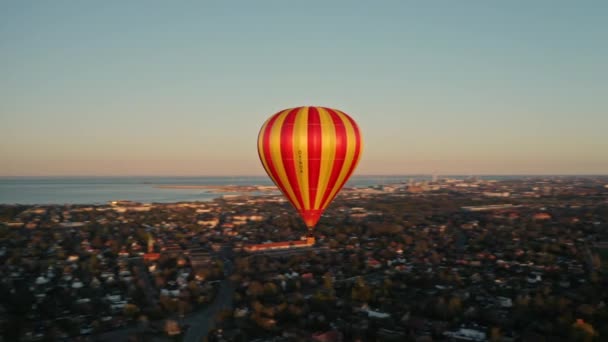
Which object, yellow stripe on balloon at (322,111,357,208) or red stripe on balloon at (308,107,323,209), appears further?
yellow stripe on balloon at (322,111,357,208)

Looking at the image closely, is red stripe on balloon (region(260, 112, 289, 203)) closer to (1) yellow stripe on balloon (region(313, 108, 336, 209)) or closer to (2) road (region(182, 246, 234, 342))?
(1) yellow stripe on balloon (region(313, 108, 336, 209))

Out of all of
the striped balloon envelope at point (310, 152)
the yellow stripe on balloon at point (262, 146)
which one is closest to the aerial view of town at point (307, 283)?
the striped balloon envelope at point (310, 152)

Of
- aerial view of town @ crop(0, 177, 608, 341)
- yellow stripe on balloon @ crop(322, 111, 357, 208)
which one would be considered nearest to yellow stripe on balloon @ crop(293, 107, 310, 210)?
yellow stripe on balloon @ crop(322, 111, 357, 208)

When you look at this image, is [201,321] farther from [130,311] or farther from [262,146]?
[262,146]

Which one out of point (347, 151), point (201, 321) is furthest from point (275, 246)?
point (201, 321)

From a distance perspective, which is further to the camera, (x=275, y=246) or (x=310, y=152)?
(x=275, y=246)

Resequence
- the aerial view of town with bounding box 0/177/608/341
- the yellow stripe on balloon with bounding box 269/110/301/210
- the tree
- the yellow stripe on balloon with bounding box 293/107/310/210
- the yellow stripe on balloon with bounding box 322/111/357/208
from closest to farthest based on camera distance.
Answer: the aerial view of town with bounding box 0/177/608/341
the tree
the yellow stripe on balloon with bounding box 293/107/310/210
the yellow stripe on balloon with bounding box 269/110/301/210
the yellow stripe on balloon with bounding box 322/111/357/208

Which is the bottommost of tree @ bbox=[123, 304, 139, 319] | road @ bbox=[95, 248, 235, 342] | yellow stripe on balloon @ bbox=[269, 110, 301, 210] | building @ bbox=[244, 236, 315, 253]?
road @ bbox=[95, 248, 235, 342]

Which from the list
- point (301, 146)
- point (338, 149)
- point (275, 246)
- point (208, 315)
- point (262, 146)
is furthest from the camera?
point (275, 246)
